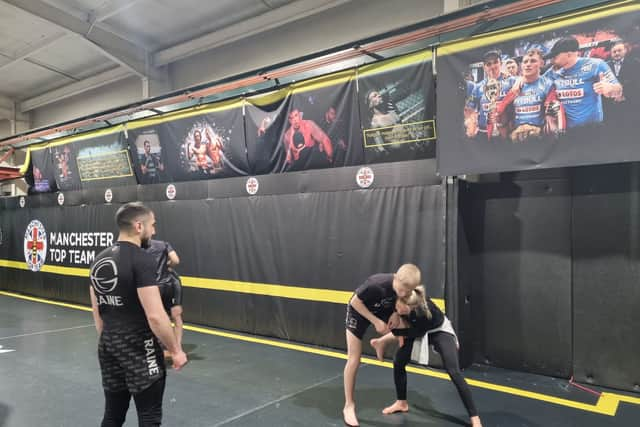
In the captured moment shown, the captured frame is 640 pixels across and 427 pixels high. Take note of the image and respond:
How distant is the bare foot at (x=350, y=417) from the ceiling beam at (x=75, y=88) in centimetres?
765

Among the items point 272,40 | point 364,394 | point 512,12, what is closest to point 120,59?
point 272,40

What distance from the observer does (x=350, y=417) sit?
10.5 ft

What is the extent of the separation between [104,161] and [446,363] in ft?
22.8

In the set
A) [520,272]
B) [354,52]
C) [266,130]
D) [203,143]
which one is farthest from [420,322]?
[203,143]

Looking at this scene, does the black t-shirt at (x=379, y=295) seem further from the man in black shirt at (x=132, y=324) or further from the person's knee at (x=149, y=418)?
the person's knee at (x=149, y=418)

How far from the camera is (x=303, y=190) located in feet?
18.1

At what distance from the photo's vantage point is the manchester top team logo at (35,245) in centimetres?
911

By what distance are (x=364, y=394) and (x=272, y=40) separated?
5.41m

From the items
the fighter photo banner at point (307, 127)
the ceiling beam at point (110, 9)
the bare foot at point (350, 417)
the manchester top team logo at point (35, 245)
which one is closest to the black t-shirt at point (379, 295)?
the bare foot at point (350, 417)

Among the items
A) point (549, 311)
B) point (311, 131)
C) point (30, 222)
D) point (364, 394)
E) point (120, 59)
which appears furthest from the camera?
point (30, 222)

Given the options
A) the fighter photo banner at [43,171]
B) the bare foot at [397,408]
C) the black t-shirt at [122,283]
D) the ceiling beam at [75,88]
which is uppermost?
the ceiling beam at [75,88]

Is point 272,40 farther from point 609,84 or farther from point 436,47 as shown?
point 609,84

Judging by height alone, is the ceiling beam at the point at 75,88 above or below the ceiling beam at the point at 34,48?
below

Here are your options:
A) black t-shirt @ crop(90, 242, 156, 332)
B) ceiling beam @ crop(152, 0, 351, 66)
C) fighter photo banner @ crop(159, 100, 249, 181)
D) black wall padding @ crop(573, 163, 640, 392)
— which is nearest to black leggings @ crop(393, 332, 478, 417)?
black wall padding @ crop(573, 163, 640, 392)
